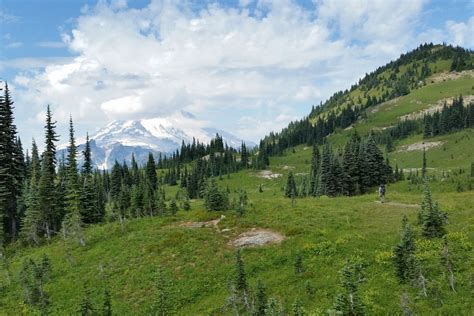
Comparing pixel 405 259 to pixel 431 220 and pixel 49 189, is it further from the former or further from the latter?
pixel 49 189

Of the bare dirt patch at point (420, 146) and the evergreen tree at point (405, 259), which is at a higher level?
the bare dirt patch at point (420, 146)

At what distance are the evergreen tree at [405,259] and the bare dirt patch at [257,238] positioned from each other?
40.7 ft

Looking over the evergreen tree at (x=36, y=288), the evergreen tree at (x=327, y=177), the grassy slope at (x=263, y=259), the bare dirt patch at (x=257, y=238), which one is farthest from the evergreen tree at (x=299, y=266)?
the evergreen tree at (x=327, y=177)

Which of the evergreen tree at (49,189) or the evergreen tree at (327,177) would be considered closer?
the evergreen tree at (49,189)

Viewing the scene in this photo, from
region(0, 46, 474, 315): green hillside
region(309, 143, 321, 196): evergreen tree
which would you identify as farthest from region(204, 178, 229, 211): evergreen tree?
region(309, 143, 321, 196): evergreen tree

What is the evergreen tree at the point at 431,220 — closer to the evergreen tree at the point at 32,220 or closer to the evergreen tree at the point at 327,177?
the evergreen tree at the point at 32,220

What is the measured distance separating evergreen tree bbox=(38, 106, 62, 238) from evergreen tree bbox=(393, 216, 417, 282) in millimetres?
46856

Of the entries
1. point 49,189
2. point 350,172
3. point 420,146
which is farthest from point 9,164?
point 420,146

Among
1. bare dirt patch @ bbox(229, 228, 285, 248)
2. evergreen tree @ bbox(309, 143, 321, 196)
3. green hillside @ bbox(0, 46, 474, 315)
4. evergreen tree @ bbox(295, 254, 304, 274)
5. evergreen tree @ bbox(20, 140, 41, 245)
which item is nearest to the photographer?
green hillside @ bbox(0, 46, 474, 315)

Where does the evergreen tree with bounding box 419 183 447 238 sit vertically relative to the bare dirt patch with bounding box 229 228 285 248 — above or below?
above

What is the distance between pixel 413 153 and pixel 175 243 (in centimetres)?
15670

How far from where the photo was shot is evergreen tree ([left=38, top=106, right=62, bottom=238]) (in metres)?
57.8

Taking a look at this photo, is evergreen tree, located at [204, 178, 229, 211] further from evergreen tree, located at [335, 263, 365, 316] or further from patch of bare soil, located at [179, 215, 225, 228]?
evergreen tree, located at [335, 263, 365, 316]

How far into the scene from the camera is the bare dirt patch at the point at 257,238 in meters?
34.0
